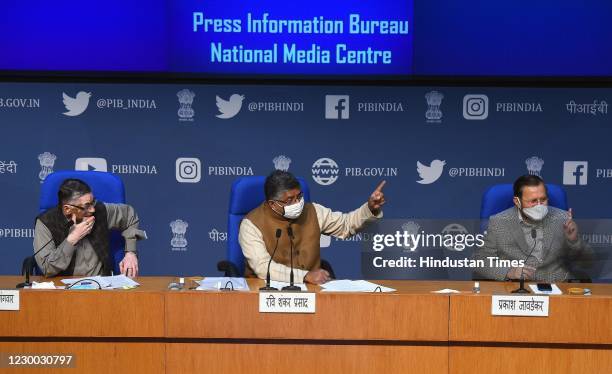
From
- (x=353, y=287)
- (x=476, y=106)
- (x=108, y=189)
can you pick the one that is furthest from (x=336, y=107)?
(x=353, y=287)

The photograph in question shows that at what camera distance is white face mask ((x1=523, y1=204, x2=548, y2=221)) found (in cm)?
411

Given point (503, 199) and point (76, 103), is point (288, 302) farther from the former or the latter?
point (76, 103)

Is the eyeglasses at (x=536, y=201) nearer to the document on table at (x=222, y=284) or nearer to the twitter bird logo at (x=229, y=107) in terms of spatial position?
the document on table at (x=222, y=284)

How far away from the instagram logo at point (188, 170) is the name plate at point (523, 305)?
290 centimetres

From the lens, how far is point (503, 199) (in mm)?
4484

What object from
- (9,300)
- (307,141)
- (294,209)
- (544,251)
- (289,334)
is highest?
(307,141)

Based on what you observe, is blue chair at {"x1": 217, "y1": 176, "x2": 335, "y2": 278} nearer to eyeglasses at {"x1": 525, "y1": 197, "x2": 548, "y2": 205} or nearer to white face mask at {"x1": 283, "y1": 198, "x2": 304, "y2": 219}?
white face mask at {"x1": 283, "y1": 198, "x2": 304, "y2": 219}

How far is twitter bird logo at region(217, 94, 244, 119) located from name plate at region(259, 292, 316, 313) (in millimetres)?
2525

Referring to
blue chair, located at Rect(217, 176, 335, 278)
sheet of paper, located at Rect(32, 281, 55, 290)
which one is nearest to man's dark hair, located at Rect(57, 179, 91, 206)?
sheet of paper, located at Rect(32, 281, 55, 290)

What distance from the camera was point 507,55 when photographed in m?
5.67

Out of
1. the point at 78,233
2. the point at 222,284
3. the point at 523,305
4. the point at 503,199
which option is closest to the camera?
the point at 523,305

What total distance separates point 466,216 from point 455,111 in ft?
2.32

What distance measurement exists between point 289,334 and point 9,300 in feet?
3.64

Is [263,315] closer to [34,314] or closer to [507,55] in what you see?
[34,314]
